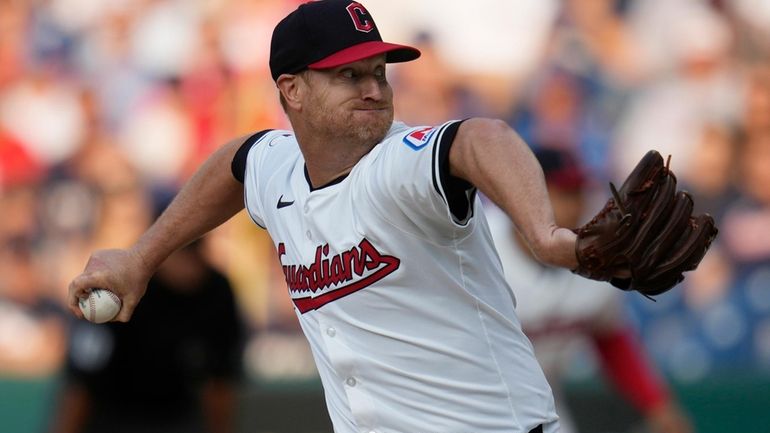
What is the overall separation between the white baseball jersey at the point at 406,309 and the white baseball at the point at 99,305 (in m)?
0.58

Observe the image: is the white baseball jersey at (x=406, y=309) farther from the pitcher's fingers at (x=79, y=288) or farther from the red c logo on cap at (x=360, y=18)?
the pitcher's fingers at (x=79, y=288)

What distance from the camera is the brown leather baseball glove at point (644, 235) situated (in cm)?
251

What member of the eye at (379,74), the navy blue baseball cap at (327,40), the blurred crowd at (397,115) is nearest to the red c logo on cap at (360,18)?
the navy blue baseball cap at (327,40)

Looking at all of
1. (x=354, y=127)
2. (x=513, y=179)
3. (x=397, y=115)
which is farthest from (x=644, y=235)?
(x=397, y=115)

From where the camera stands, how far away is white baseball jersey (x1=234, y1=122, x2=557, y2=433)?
9.98 ft

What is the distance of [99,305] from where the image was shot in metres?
3.56

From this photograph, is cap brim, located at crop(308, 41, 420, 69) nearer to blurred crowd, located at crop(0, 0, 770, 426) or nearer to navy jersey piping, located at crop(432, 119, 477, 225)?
navy jersey piping, located at crop(432, 119, 477, 225)

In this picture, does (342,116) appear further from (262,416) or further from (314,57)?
(262,416)

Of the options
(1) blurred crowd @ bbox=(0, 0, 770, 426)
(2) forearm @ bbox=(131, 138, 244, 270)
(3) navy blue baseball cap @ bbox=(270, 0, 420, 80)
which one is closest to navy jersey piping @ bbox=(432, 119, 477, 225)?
(3) navy blue baseball cap @ bbox=(270, 0, 420, 80)

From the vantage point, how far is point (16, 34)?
8344mm

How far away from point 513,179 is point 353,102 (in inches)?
28.6

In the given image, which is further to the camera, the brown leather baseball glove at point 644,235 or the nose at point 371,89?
the nose at point 371,89

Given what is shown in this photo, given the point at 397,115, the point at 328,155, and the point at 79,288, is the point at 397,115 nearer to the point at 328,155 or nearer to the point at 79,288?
the point at 79,288

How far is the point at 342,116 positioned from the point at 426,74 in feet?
15.6
